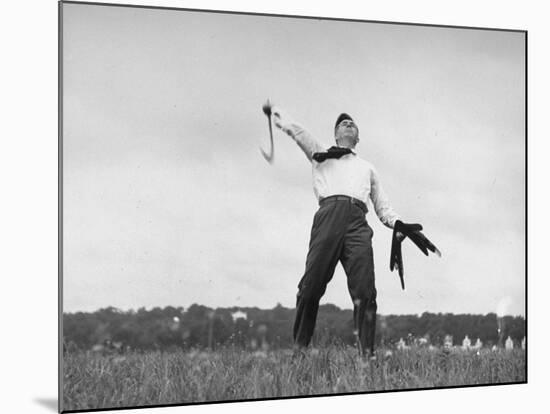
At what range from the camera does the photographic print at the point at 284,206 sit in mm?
7141

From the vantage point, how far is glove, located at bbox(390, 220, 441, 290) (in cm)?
783

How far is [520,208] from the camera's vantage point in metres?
8.21

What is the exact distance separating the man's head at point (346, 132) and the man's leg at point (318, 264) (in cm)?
41

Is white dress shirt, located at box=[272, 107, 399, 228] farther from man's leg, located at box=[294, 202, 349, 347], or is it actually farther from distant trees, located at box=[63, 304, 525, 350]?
distant trees, located at box=[63, 304, 525, 350]

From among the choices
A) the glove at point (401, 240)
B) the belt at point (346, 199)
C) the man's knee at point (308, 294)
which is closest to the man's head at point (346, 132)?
the belt at point (346, 199)

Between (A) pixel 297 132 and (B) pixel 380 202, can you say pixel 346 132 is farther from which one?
(B) pixel 380 202

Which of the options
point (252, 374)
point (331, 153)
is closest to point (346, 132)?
point (331, 153)

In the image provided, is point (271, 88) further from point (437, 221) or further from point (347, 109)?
point (437, 221)

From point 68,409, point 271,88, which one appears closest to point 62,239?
point 68,409

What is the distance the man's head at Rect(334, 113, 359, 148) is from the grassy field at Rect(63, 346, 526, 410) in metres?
1.33

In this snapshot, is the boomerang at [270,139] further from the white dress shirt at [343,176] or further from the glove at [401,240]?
the glove at [401,240]

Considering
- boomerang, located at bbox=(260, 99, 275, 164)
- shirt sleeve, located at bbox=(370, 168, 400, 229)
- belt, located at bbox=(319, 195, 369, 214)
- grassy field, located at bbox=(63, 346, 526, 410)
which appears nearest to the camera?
grassy field, located at bbox=(63, 346, 526, 410)

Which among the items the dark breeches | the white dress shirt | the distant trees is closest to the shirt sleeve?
the white dress shirt

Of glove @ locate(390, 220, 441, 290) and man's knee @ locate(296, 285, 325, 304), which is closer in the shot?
man's knee @ locate(296, 285, 325, 304)
